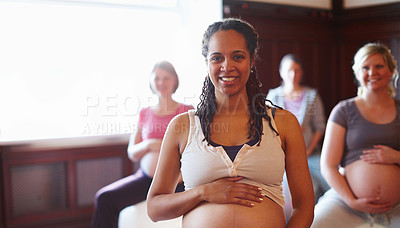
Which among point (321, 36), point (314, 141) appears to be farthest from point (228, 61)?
point (321, 36)

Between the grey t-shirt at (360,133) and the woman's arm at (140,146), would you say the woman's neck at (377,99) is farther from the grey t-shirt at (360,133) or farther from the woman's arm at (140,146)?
the woman's arm at (140,146)

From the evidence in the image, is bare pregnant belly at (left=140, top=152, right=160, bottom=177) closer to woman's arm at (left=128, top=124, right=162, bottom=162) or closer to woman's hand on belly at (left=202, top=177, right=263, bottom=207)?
woman's arm at (left=128, top=124, right=162, bottom=162)

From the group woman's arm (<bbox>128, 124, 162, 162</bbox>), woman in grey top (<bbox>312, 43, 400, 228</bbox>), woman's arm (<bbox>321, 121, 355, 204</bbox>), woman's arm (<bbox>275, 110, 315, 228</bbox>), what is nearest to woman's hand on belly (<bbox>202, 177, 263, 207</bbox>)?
woman's arm (<bbox>275, 110, 315, 228</bbox>)

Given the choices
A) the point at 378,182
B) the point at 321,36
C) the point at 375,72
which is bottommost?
the point at 378,182

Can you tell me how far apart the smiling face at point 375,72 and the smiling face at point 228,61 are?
0.94 m

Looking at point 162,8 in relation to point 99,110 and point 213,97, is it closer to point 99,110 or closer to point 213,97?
point 99,110

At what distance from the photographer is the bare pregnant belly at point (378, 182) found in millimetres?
1824

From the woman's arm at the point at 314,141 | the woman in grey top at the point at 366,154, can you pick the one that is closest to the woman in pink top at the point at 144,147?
the woman in grey top at the point at 366,154

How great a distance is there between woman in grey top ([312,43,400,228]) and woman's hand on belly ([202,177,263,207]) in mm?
671

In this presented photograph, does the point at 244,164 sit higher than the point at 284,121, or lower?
lower

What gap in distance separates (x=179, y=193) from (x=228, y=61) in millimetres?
509

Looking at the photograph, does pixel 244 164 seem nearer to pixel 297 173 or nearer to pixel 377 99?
pixel 297 173

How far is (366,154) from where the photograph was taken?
1.90 meters

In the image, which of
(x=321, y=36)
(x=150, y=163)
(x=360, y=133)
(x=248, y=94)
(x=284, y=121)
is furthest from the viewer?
(x=321, y=36)
